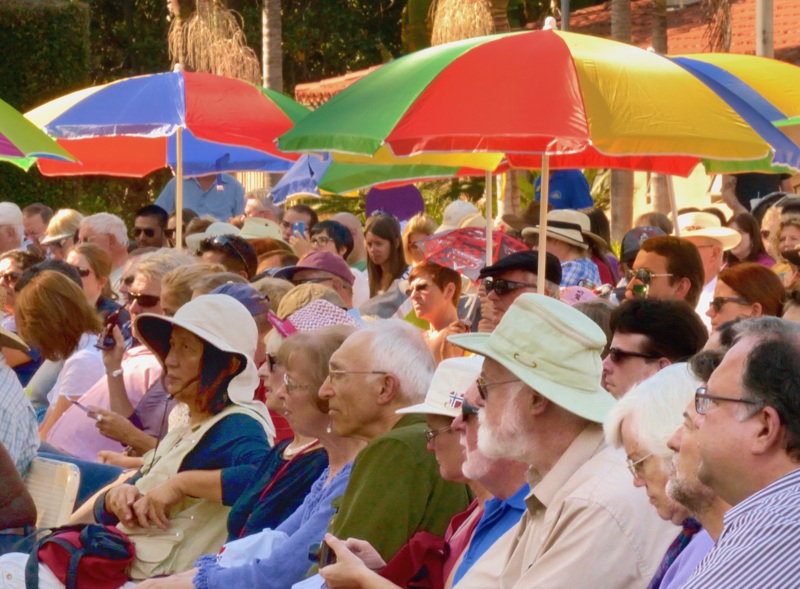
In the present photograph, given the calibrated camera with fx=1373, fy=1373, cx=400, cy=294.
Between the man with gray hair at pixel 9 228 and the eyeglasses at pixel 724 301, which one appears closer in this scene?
the eyeglasses at pixel 724 301

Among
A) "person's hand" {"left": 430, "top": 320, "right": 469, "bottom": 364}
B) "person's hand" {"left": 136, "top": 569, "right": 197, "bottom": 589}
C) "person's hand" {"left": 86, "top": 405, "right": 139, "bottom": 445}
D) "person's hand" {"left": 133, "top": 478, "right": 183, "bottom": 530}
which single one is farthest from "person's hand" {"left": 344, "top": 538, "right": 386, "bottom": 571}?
"person's hand" {"left": 430, "top": 320, "right": 469, "bottom": 364}

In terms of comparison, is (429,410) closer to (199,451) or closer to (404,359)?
(404,359)

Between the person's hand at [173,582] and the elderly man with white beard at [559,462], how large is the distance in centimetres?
140

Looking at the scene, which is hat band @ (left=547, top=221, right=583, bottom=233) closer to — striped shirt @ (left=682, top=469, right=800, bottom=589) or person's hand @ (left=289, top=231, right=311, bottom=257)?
person's hand @ (left=289, top=231, right=311, bottom=257)

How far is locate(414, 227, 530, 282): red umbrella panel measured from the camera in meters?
7.56

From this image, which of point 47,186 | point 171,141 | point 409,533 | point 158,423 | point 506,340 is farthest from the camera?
point 47,186

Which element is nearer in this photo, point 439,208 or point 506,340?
point 506,340

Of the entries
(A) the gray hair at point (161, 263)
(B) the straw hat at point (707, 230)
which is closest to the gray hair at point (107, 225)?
(A) the gray hair at point (161, 263)

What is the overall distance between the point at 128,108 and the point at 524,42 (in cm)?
401

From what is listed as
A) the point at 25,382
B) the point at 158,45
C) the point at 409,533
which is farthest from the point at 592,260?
the point at 158,45

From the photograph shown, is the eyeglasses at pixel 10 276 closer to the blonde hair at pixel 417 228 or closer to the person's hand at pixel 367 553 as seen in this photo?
the blonde hair at pixel 417 228

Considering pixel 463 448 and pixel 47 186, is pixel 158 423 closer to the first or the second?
pixel 463 448

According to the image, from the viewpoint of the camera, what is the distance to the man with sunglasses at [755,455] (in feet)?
8.09

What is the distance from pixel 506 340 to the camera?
3.99 m
